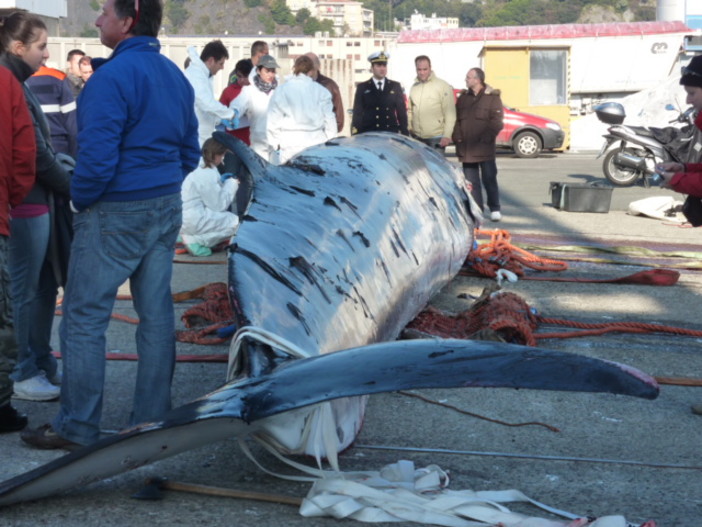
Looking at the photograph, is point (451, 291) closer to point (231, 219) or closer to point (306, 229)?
point (231, 219)

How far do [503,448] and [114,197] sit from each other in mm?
1933

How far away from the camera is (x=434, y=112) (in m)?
11.6

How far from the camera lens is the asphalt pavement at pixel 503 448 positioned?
3.57 m

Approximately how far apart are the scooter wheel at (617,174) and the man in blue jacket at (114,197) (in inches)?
453

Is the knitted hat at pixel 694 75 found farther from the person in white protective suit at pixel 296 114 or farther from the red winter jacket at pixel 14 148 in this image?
the person in white protective suit at pixel 296 114

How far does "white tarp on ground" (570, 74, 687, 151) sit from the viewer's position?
1894 centimetres

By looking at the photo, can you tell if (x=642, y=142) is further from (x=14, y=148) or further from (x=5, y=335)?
(x=5, y=335)

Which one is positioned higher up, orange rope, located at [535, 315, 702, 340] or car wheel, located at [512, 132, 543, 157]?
orange rope, located at [535, 315, 702, 340]

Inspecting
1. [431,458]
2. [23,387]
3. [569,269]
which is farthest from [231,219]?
[431,458]

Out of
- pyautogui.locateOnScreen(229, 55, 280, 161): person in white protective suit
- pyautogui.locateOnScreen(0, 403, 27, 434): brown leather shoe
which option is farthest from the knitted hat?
pyautogui.locateOnScreen(229, 55, 280, 161): person in white protective suit

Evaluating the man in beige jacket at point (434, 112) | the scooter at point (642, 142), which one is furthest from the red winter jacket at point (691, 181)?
the scooter at point (642, 142)

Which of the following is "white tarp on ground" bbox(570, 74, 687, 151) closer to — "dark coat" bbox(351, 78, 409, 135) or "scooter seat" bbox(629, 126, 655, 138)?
"scooter seat" bbox(629, 126, 655, 138)

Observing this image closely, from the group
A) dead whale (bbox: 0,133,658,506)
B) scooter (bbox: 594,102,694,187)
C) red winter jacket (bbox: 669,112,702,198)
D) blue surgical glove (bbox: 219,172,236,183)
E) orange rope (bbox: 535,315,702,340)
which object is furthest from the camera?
scooter (bbox: 594,102,694,187)

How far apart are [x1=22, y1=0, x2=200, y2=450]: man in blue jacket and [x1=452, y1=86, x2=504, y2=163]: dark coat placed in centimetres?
726
